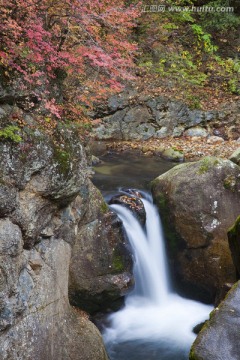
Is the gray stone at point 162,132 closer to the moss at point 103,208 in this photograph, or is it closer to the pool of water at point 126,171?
the pool of water at point 126,171

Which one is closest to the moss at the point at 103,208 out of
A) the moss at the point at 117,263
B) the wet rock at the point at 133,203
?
the moss at the point at 117,263

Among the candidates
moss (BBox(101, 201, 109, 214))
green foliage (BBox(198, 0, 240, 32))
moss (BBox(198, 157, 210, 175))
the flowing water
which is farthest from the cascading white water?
green foliage (BBox(198, 0, 240, 32))

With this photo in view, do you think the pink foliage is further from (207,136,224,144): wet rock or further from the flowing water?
(207,136,224,144): wet rock

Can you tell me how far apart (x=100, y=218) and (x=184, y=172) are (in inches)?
97.7

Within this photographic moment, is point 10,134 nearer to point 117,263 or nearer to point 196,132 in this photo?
point 117,263

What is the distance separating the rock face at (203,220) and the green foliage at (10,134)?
179 inches

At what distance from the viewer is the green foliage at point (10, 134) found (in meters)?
4.60

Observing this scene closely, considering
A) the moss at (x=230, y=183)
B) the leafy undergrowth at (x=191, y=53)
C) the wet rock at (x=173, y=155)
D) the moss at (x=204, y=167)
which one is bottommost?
the moss at (x=230, y=183)

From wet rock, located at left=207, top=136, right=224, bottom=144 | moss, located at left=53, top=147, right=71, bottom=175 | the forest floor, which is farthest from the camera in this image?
wet rock, located at left=207, top=136, right=224, bottom=144

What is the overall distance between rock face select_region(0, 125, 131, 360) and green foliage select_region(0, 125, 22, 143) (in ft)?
0.30

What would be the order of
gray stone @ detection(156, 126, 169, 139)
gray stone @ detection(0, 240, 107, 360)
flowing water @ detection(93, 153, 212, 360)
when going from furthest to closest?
gray stone @ detection(156, 126, 169, 139) < flowing water @ detection(93, 153, 212, 360) < gray stone @ detection(0, 240, 107, 360)

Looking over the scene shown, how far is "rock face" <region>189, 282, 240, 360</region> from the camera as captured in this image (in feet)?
13.8

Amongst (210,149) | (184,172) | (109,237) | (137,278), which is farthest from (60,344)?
(210,149)

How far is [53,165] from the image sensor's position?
17.0 ft
